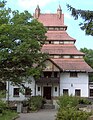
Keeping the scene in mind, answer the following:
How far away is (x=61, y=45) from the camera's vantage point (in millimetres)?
56500

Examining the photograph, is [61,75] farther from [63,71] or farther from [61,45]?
[61,45]

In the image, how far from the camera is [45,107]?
1719 inches

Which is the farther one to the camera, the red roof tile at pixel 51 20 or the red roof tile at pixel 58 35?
the red roof tile at pixel 51 20

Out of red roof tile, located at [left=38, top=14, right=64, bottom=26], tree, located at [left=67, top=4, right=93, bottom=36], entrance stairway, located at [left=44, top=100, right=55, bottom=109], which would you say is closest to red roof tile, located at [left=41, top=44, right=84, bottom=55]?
red roof tile, located at [left=38, top=14, right=64, bottom=26]

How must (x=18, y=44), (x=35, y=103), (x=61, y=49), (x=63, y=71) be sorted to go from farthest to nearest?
(x=61, y=49), (x=63, y=71), (x=35, y=103), (x=18, y=44)

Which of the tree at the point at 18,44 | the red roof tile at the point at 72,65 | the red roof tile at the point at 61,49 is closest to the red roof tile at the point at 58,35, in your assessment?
the red roof tile at the point at 61,49

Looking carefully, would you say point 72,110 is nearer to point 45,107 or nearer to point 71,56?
point 45,107

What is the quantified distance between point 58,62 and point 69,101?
23.0 m

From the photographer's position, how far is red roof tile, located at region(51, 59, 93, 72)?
52.2 meters

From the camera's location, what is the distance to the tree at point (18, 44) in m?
37.1

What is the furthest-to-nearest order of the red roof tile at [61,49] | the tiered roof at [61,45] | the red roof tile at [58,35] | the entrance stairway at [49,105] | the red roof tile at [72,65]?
1. the red roof tile at [58,35]
2. the red roof tile at [61,49]
3. the tiered roof at [61,45]
4. the red roof tile at [72,65]
5. the entrance stairway at [49,105]

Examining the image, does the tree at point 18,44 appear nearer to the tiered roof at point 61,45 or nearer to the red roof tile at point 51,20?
the tiered roof at point 61,45

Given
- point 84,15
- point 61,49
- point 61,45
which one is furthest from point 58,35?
point 84,15

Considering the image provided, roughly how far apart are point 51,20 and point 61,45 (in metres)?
6.97
